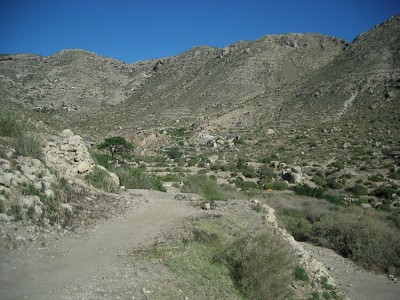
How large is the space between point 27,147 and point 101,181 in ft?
9.72

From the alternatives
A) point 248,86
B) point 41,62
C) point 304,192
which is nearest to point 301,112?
point 248,86

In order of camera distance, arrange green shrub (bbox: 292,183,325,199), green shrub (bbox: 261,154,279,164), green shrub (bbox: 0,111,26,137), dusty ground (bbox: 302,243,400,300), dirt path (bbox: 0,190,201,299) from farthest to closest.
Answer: green shrub (bbox: 261,154,279,164) < green shrub (bbox: 292,183,325,199) < dusty ground (bbox: 302,243,400,300) < green shrub (bbox: 0,111,26,137) < dirt path (bbox: 0,190,201,299)

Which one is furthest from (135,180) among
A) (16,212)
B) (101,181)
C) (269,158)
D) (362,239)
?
(269,158)

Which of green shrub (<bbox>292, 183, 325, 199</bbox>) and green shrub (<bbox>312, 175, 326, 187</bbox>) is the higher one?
green shrub (<bbox>312, 175, 326, 187</bbox>)

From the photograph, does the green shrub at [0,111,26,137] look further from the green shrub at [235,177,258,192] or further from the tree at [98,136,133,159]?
the tree at [98,136,133,159]

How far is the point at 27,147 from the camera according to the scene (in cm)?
1149

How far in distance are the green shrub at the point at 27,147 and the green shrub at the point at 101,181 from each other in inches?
79.2

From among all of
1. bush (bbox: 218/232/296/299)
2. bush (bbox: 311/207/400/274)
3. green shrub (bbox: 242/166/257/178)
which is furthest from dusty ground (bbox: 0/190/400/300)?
green shrub (bbox: 242/166/257/178)

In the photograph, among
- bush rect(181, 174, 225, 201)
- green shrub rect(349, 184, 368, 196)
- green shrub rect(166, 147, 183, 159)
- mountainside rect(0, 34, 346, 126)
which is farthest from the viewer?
mountainside rect(0, 34, 346, 126)

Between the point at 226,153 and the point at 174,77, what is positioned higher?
the point at 174,77

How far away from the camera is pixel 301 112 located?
50.8 metres

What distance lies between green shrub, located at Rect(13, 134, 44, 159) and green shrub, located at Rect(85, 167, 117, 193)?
2.01m

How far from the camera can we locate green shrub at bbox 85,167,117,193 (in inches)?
522

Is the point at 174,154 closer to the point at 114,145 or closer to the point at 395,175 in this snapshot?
the point at 114,145
